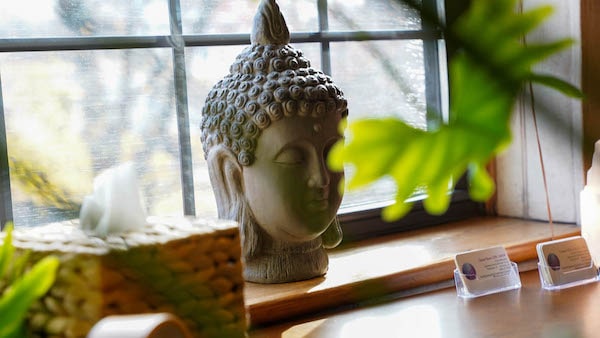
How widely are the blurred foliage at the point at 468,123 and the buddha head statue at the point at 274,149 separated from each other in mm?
1034


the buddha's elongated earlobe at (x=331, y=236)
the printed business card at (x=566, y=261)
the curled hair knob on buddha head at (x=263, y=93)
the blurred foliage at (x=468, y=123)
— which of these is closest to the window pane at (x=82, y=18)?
the curled hair knob on buddha head at (x=263, y=93)

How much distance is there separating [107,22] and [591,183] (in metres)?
0.89

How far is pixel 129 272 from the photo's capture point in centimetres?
66

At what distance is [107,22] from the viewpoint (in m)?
1.36

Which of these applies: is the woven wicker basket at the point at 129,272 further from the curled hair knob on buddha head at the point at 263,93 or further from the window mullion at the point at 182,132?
the window mullion at the point at 182,132

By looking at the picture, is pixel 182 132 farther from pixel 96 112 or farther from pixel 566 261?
pixel 566 261

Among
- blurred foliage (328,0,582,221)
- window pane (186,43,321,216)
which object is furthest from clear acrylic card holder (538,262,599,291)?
blurred foliage (328,0,582,221)

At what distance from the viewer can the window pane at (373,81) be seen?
1.68 m

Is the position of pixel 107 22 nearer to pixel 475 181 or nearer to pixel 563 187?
pixel 563 187

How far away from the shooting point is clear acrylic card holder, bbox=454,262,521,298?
53.9 inches

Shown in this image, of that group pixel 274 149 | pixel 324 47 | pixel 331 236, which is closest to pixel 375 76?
pixel 324 47

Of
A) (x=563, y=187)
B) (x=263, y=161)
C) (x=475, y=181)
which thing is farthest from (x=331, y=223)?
(x=475, y=181)

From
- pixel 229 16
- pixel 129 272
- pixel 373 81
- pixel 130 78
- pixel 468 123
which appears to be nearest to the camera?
pixel 468 123

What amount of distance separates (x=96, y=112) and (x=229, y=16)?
0.33 meters
